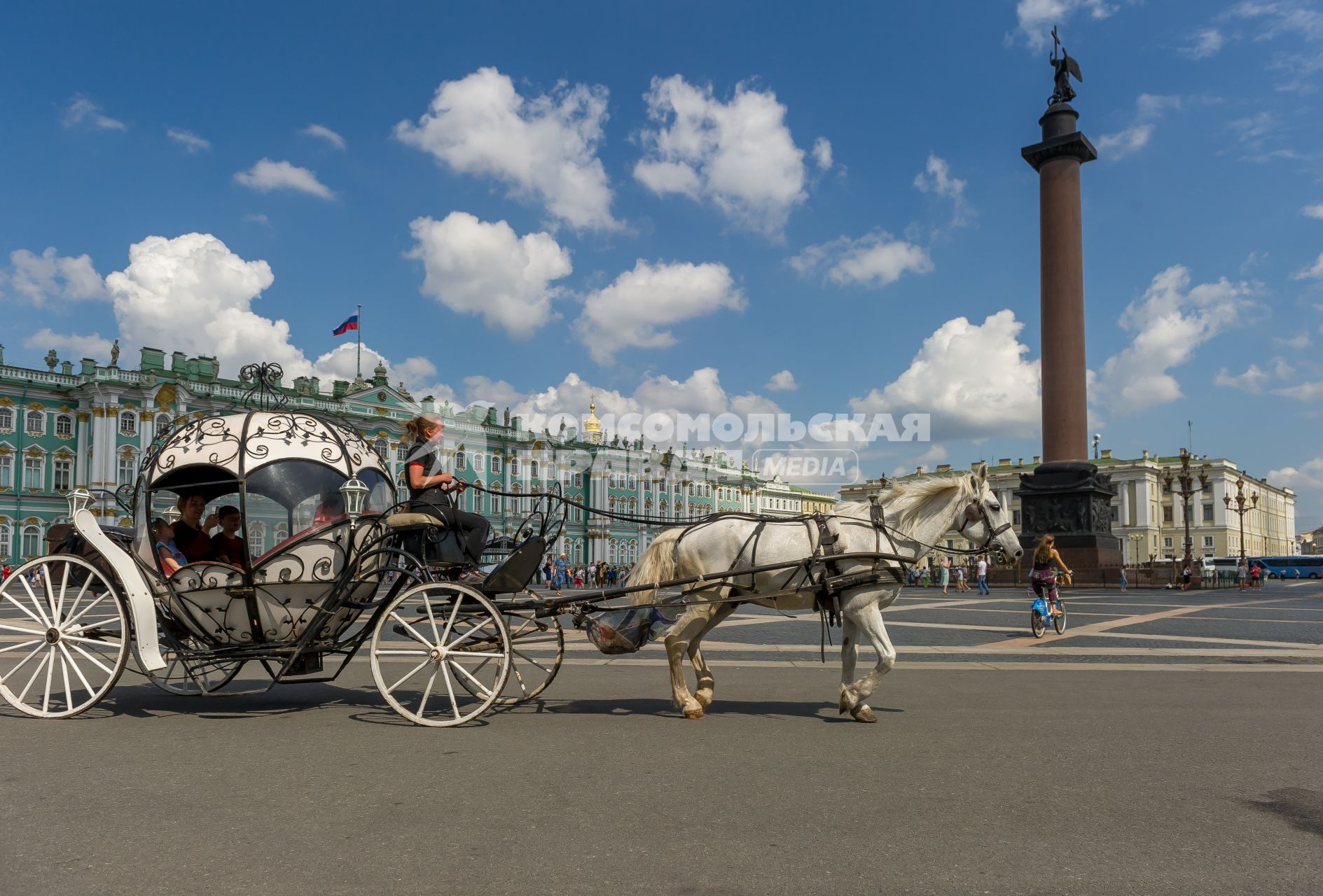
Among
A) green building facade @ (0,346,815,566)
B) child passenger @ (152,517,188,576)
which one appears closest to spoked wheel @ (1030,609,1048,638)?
child passenger @ (152,517,188,576)

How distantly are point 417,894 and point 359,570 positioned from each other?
4.43m

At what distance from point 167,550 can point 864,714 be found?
575 cm

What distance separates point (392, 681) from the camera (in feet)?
33.5

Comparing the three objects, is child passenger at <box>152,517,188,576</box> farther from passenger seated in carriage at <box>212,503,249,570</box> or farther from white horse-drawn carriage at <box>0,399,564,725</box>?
passenger seated in carriage at <box>212,503,249,570</box>

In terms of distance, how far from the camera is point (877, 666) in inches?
300

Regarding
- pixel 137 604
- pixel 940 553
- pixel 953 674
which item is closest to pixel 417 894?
pixel 137 604

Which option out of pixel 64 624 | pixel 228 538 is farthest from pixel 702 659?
pixel 64 624

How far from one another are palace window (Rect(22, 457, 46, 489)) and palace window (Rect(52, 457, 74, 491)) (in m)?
0.74

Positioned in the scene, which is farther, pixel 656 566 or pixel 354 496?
pixel 656 566

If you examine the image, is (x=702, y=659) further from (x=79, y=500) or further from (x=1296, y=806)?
(x=79, y=500)

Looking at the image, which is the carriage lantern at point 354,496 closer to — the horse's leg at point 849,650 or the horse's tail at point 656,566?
the horse's tail at point 656,566

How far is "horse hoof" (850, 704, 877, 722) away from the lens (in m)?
7.52

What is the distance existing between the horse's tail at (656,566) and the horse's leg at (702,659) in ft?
1.58

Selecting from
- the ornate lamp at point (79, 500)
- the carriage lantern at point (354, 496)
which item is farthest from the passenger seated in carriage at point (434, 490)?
the ornate lamp at point (79, 500)
